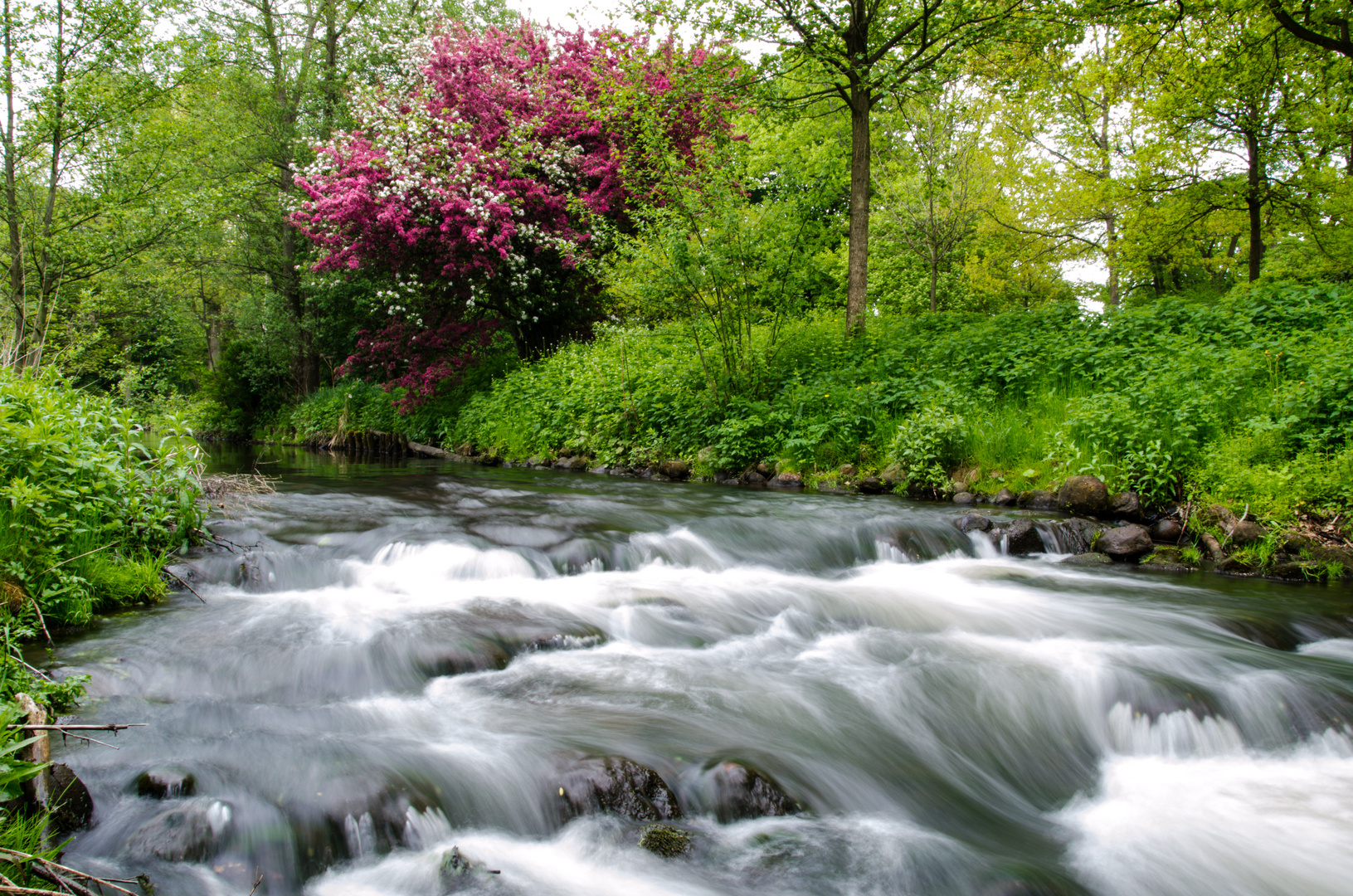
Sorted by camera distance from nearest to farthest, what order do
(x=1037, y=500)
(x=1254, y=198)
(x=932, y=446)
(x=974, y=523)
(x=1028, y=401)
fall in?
1. (x=974, y=523)
2. (x=1037, y=500)
3. (x=932, y=446)
4. (x=1028, y=401)
5. (x=1254, y=198)

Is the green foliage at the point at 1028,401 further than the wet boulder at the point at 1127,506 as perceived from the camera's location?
No

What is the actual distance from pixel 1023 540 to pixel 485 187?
12356 mm

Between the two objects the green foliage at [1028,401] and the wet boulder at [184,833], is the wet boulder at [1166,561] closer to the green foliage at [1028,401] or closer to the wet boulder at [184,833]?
the green foliage at [1028,401]

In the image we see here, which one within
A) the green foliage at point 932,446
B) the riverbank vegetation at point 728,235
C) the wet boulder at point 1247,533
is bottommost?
the wet boulder at point 1247,533

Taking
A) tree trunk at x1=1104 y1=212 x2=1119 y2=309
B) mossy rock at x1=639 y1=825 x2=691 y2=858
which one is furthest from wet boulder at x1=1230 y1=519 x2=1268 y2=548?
tree trunk at x1=1104 y1=212 x2=1119 y2=309

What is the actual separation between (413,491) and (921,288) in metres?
16.9

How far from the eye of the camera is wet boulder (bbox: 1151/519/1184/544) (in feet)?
23.7

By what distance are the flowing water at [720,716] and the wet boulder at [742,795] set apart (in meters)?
0.05

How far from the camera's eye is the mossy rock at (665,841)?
286cm

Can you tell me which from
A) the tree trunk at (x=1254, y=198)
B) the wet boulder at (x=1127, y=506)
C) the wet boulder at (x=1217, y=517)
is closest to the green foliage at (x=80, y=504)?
the wet boulder at (x=1127, y=506)

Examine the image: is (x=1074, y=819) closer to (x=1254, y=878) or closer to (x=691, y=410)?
(x=1254, y=878)

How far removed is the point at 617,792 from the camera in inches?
123

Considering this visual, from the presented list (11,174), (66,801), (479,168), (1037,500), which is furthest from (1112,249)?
(11,174)

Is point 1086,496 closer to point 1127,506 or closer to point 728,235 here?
point 1127,506
